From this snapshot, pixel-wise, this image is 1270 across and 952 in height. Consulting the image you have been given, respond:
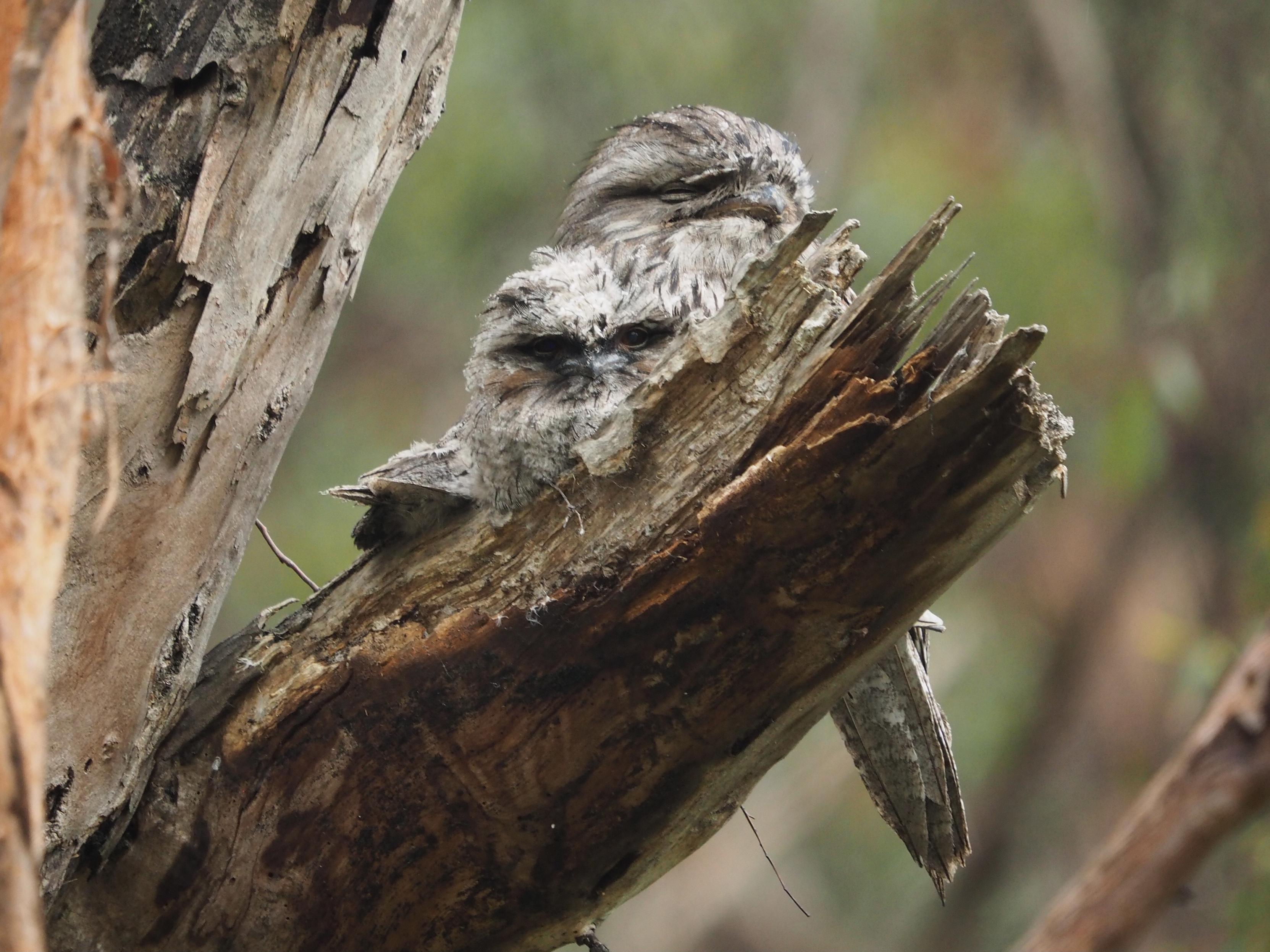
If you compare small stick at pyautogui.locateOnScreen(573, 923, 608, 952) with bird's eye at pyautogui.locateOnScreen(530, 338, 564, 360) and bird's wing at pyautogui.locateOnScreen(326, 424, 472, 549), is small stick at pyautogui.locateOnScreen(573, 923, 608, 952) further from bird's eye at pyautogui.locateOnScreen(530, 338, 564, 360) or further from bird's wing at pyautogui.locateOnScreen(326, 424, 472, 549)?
bird's eye at pyautogui.locateOnScreen(530, 338, 564, 360)

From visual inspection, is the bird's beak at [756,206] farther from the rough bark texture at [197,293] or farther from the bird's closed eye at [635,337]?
the rough bark texture at [197,293]

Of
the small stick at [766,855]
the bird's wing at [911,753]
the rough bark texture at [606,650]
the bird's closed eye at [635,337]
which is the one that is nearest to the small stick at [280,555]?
the rough bark texture at [606,650]

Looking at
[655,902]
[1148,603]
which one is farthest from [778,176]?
[655,902]

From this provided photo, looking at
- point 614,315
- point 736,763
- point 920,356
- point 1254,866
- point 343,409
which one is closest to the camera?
point 920,356

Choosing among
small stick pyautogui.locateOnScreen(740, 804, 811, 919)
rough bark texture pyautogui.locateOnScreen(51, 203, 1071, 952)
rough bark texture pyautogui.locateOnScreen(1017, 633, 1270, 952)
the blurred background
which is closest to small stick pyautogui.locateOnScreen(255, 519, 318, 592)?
rough bark texture pyautogui.locateOnScreen(51, 203, 1071, 952)

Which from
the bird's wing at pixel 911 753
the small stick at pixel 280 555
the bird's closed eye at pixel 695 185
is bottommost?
the bird's wing at pixel 911 753

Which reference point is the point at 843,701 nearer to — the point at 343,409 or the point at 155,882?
the point at 155,882
